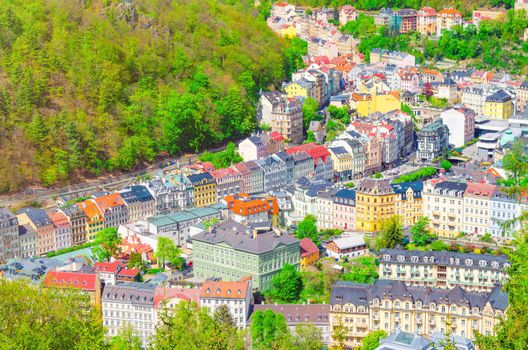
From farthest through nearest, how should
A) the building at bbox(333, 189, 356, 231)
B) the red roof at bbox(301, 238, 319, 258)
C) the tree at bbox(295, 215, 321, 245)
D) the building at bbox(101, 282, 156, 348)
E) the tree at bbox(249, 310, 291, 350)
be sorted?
1. the building at bbox(333, 189, 356, 231)
2. the tree at bbox(295, 215, 321, 245)
3. the red roof at bbox(301, 238, 319, 258)
4. the building at bbox(101, 282, 156, 348)
5. the tree at bbox(249, 310, 291, 350)

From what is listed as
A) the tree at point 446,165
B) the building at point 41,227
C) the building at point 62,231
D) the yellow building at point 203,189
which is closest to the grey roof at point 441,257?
the yellow building at point 203,189

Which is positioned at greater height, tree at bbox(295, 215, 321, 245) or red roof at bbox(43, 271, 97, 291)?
red roof at bbox(43, 271, 97, 291)

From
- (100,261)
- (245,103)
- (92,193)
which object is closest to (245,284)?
A: (100,261)

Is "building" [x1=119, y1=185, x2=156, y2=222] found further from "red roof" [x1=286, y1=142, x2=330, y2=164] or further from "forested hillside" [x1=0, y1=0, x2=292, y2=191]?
"red roof" [x1=286, y1=142, x2=330, y2=164]

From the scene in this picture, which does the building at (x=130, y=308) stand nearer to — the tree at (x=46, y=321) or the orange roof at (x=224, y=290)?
the orange roof at (x=224, y=290)

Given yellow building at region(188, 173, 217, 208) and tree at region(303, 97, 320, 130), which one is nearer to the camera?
yellow building at region(188, 173, 217, 208)

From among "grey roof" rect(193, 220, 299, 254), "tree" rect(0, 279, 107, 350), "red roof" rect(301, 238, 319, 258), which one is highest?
"tree" rect(0, 279, 107, 350)

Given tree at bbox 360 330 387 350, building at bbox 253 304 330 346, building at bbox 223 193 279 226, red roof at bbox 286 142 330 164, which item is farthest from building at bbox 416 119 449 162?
tree at bbox 360 330 387 350

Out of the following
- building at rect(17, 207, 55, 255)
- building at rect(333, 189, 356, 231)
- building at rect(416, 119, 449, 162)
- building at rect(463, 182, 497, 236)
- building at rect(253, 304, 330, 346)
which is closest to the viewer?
building at rect(253, 304, 330, 346)
